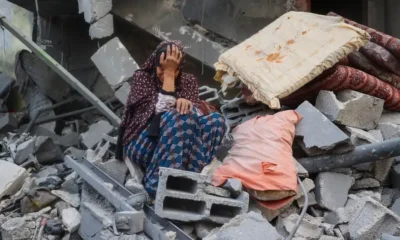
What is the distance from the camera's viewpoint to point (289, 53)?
4.43m

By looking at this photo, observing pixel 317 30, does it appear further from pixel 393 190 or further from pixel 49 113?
pixel 49 113

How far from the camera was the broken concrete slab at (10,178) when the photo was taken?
430 centimetres

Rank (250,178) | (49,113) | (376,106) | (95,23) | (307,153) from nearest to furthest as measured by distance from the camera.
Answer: (250,178) → (307,153) → (376,106) → (95,23) → (49,113)

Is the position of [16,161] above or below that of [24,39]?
below

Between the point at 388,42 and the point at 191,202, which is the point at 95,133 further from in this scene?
the point at 388,42

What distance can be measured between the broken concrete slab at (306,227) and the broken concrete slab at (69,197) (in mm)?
1556

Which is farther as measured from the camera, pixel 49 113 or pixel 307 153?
pixel 49 113

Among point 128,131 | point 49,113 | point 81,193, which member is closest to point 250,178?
point 128,131

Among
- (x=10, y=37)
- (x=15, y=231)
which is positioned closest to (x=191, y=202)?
(x=15, y=231)

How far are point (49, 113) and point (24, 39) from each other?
1.89 meters

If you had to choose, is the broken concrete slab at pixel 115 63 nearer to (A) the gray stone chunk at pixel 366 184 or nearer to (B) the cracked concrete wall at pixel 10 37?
(A) the gray stone chunk at pixel 366 184

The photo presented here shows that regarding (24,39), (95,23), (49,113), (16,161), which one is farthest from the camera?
(49,113)

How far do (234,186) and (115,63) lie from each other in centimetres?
306

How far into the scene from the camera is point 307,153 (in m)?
3.89
